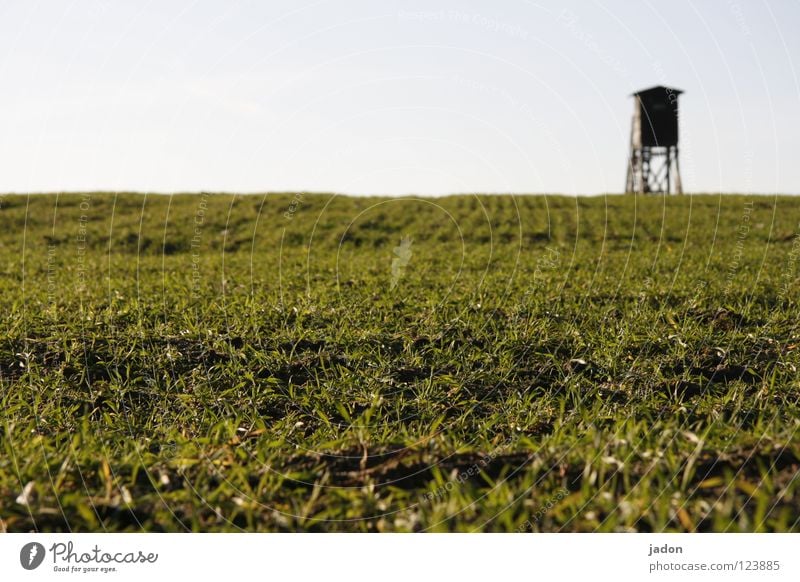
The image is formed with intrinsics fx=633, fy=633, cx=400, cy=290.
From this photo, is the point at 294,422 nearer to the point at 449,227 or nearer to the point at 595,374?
the point at 595,374

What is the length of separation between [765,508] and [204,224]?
1350 centimetres

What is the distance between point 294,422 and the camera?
366cm

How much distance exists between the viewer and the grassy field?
7.64 feet
